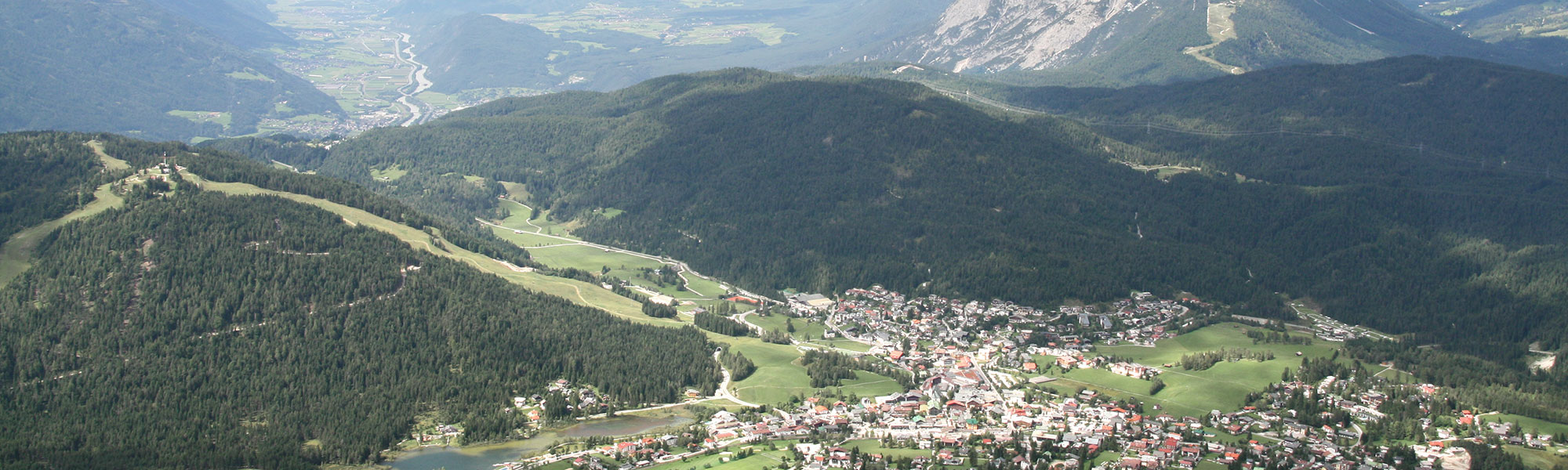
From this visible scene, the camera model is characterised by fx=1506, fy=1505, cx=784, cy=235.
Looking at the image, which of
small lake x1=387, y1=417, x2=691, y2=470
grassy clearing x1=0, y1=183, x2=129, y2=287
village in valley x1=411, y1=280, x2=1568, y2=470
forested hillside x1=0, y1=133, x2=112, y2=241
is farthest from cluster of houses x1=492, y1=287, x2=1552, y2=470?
forested hillside x1=0, y1=133, x2=112, y2=241

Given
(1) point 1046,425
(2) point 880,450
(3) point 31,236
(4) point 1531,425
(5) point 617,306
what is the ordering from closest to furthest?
(2) point 880,450
(4) point 1531,425
(1) point 1046,425
(3) point 31,236
(5) point 617,306

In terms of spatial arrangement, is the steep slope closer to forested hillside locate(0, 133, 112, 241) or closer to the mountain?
the mountain

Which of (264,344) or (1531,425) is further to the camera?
(264,344)

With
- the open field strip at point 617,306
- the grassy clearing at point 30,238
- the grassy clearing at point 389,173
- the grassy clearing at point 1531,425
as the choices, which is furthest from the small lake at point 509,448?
the grassy clearing at point 389,173

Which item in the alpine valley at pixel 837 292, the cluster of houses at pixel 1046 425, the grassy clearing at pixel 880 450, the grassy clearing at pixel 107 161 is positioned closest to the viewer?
the cluster of houses at pixel 1046 425

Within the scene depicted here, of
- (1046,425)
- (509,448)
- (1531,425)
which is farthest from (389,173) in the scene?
(1531,425)

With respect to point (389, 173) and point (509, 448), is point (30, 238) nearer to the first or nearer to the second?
point (509, 448)

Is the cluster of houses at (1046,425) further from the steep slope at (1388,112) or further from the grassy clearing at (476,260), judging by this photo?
the steep slope at (1388,112)
